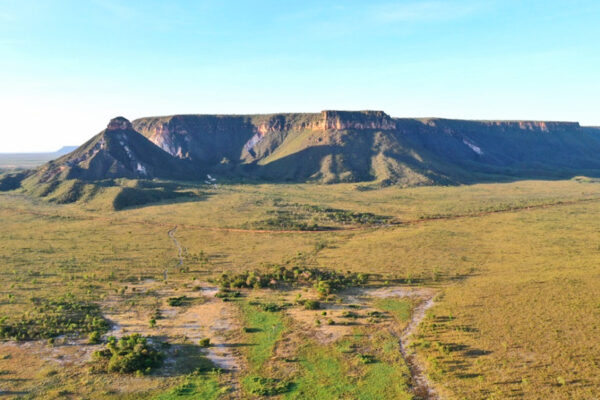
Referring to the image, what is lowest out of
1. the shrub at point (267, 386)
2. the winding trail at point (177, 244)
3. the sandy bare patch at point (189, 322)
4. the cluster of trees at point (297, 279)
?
the shrub at point (267, 386)

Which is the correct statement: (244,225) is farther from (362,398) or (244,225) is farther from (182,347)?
(362,398)

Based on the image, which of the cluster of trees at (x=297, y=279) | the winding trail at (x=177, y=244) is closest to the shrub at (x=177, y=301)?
the cluster of trees at (x=297, y=279)

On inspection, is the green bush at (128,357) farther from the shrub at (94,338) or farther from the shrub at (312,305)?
the shrub at (312,305)

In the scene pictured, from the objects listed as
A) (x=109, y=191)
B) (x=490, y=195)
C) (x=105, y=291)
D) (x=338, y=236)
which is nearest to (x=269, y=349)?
(x=105, y=291)

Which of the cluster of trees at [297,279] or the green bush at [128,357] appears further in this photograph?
the cluster of trees at [297,279]

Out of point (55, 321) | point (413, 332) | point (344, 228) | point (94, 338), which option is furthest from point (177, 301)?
point (344, 228)

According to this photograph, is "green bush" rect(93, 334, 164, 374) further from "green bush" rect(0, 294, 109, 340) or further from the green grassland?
"green bush" rect(0, 294, 109, 340)

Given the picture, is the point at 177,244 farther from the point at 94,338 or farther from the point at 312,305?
the point at 94,338
